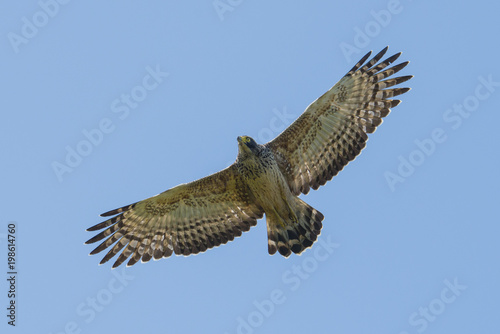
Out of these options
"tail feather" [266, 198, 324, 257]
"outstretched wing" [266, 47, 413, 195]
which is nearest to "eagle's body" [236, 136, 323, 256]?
"tail feather" [266, 198, 324, 257]

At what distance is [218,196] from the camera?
74.9 feet

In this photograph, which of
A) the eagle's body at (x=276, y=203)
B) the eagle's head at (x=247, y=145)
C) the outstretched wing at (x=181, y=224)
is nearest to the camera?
the eagle's head at (x=247, y=145)

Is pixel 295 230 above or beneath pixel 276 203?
beneath

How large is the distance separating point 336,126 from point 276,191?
173 cm

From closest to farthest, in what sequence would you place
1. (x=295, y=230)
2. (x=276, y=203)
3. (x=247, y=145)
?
(x=247, y=145)
(x=276, y=203)
(x=295, y=230)

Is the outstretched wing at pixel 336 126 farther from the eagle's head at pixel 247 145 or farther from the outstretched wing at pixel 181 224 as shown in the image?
the outstretched wing at pixel 181 224

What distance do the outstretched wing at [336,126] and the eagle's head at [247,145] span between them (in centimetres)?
50

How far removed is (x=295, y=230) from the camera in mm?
22547

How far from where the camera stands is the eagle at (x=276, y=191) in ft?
73.6

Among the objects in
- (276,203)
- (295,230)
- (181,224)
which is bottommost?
(295,230)

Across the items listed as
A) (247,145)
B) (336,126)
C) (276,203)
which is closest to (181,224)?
(276,203)

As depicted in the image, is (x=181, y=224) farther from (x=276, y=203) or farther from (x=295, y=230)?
(x=295, y=230)

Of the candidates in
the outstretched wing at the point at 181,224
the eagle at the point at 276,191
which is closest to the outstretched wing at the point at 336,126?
the eagle at the point at 276,191

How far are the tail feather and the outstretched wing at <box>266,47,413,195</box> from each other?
1.44ft
